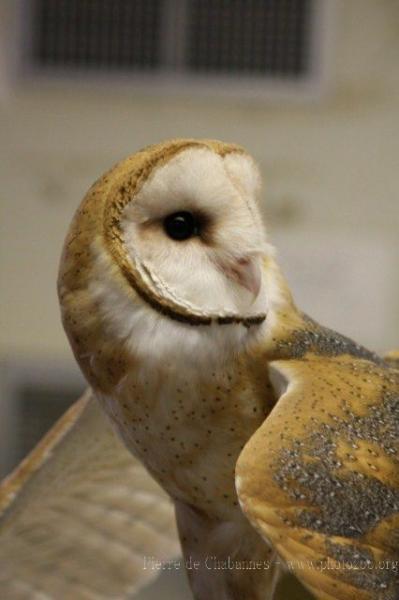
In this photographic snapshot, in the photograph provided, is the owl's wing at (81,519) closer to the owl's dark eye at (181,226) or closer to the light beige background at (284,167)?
the owl's dark eye at (181,226)

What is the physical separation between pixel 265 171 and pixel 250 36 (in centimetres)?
37

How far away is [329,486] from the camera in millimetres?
702

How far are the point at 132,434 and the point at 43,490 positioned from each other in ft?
1.21

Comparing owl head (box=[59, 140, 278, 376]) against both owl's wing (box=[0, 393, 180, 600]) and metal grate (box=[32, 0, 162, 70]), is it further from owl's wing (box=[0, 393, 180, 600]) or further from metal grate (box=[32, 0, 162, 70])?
metal grate (box=[32, 0, 162, 70])

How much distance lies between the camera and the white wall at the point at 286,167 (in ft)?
8.80

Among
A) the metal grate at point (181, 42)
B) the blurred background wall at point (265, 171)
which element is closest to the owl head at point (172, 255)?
the blurred background wall at point (265, 171)

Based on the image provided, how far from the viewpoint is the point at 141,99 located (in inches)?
111

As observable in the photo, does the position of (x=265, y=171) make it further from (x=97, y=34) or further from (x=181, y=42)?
(x=97, y=34)

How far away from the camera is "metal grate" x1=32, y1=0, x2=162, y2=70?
2891mm

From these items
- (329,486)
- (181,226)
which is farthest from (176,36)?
(329,486)

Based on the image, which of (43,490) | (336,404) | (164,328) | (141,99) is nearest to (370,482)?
(336,404)

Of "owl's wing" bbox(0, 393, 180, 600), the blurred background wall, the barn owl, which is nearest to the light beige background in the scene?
the blurred background wall

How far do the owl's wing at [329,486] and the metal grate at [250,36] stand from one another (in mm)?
2172

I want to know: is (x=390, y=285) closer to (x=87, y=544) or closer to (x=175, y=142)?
(x=87, y=544)
